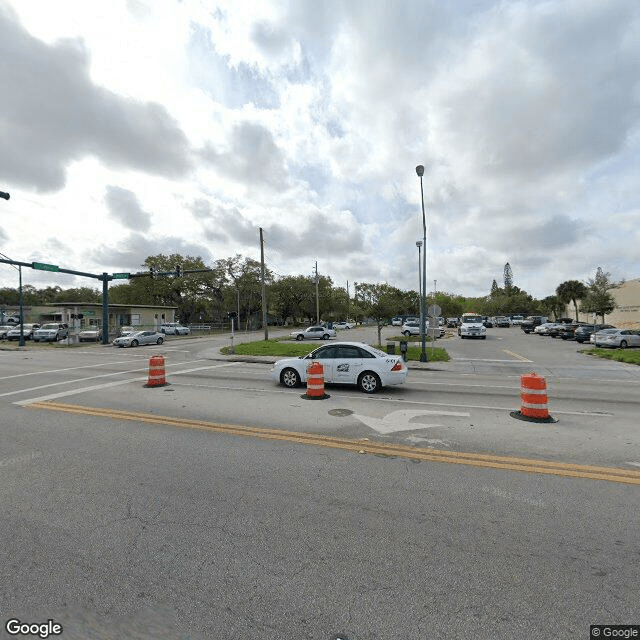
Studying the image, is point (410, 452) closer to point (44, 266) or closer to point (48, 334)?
point (44, 266)

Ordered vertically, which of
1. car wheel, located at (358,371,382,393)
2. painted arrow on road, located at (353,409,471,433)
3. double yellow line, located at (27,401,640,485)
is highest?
car wheel, located at (358,371,382,393)

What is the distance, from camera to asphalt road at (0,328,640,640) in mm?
2273

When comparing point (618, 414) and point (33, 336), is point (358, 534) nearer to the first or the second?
point (618, 414)

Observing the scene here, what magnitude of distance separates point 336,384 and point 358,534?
25.2 feet

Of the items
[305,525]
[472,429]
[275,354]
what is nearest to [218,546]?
[305,525]

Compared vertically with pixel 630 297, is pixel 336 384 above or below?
below

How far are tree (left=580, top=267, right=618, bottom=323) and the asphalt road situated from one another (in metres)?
34.0

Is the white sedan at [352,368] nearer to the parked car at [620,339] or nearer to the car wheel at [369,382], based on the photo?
the car wheel at [369,382]

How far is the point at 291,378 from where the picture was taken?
10.5 meters

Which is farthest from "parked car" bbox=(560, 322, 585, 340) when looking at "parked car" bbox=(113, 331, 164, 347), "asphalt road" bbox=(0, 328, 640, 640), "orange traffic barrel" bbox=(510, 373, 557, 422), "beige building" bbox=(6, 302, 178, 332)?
"beige building" bbox=(6, 302, 178, 332)

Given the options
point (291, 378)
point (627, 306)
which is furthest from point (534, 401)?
point (627, 306)

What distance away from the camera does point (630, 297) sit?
43.1m

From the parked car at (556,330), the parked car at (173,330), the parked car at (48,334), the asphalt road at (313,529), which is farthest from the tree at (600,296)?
the parked car at (48,334)

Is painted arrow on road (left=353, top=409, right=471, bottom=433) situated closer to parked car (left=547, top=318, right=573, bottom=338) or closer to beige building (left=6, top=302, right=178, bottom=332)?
parked car (left=547, top=318, right=573, bottom=338)
